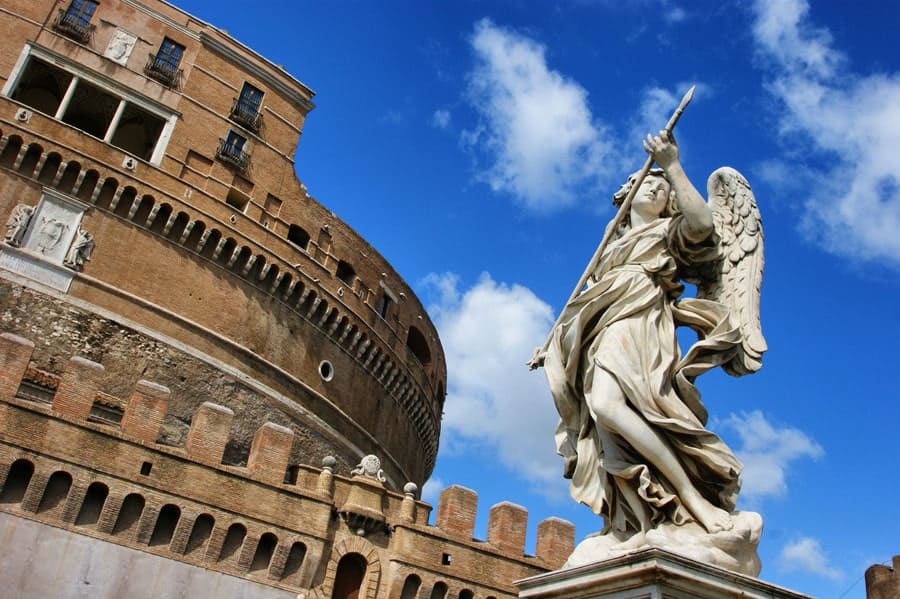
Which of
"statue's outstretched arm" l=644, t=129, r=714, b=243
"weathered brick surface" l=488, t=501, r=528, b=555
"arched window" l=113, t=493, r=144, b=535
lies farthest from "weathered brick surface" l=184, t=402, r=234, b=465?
"statue's outstretched arm" l=644, t=129, r=714, b=243

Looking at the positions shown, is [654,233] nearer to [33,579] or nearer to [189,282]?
[33,579]

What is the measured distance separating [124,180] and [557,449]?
20021 millimetres

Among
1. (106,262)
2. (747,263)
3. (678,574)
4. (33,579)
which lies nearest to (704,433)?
(678,574)

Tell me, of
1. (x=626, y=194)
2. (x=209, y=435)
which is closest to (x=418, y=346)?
(x=209, y=435)

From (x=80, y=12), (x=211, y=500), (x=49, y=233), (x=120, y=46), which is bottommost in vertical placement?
(x=211, y=500)

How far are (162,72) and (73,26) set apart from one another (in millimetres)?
2516

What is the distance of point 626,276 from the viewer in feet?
11.2

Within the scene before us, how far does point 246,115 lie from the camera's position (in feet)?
82.4

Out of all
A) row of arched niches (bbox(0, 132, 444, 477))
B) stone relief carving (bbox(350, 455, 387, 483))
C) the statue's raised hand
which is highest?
row of arched niches (bbox(0, 132, 444, 477))

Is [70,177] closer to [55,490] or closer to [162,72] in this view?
[162,72]

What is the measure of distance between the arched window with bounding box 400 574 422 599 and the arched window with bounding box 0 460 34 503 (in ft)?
23.3

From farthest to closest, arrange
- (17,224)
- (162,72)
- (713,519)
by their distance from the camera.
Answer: (162,72)
(17,224)
(713,519)

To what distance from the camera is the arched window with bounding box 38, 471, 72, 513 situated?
14.1 metres

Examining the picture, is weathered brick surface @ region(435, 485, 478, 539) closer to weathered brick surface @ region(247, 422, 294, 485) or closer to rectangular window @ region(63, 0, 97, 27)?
weathered brick surface @ region(247, 422, 294, 485)
